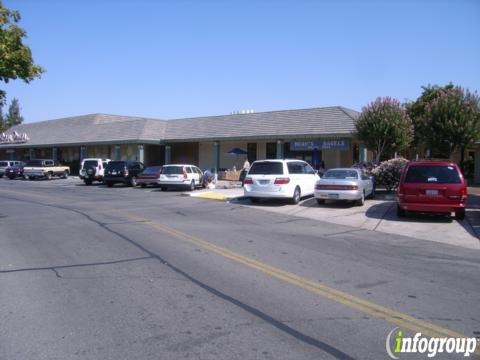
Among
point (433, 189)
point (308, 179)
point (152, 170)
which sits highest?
point (152, 170)

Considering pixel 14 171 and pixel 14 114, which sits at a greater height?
pixel 14 114

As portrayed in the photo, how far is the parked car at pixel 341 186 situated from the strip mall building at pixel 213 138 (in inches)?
381

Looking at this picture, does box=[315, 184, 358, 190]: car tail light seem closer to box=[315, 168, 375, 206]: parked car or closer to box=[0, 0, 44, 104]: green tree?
box=[315, 168, 375, 206]: parked car

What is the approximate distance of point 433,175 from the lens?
13992 mm

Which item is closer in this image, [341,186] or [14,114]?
[341,186]

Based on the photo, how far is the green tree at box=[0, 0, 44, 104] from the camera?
12734 millimetres

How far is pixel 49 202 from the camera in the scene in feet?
62.8

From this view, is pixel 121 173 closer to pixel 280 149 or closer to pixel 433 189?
pixel 280 149

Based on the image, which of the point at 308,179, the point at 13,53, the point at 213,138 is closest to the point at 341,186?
the point at 308,179

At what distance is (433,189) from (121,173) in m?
20.5

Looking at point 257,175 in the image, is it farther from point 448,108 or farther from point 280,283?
point 280,283

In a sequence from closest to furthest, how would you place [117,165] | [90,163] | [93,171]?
[117,165] < [93,171] < [90,163]

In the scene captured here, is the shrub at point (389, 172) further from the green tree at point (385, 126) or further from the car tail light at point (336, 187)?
the car tail light at point (336, 187)

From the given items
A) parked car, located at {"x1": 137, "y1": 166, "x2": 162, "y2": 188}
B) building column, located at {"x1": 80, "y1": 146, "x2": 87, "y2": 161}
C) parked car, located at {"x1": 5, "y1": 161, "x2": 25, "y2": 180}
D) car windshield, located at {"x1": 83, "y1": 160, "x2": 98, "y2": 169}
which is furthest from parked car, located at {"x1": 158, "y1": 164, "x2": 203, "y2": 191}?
parked car, located at {"x1": 5, "y1": 161, "x2": 25, "y2": 180}
